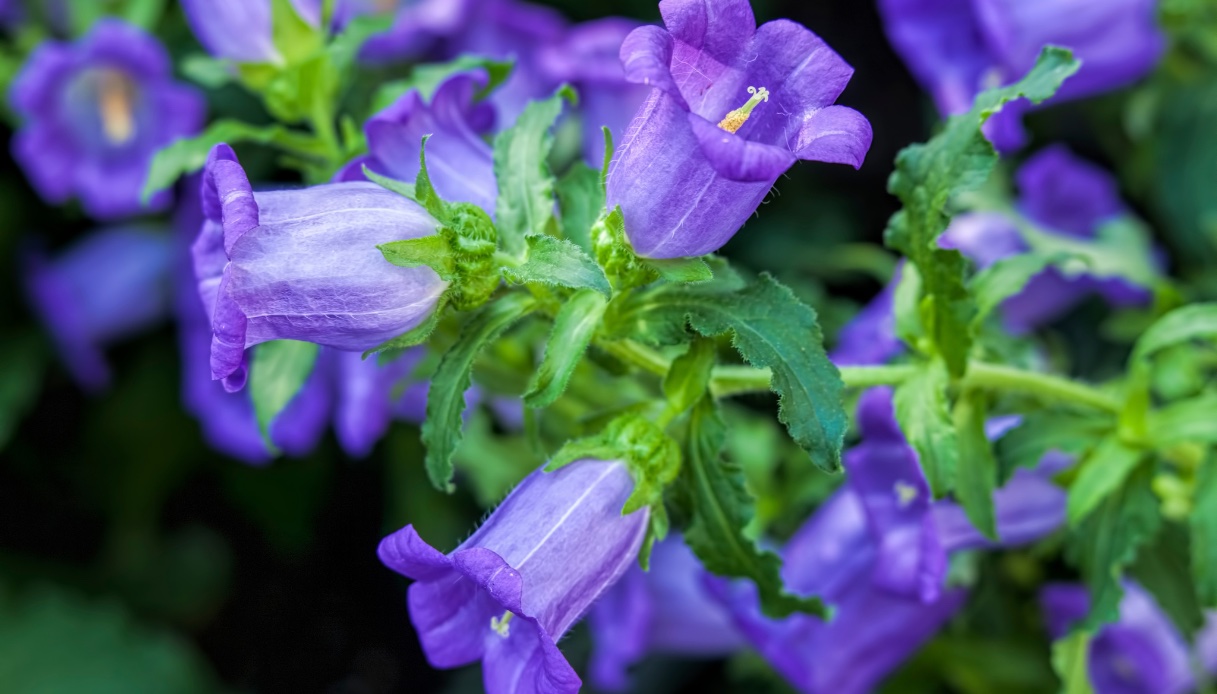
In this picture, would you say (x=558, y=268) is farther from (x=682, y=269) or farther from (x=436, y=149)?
(x=436, y=149)

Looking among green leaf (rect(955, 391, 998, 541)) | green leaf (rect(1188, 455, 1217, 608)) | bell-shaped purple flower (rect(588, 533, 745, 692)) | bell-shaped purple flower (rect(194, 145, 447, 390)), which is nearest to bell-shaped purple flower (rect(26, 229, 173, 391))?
bell-shaped purple flower (rect(588, 533, 745, 692))

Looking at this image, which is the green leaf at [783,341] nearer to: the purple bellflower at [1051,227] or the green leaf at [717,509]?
the green leaf at [717,509]

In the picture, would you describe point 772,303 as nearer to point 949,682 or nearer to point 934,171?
point 934,171

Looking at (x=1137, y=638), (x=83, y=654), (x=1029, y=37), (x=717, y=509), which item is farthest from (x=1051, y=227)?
(x=83, y=654)

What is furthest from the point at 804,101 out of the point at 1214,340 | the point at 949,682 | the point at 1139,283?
the point at 949,682

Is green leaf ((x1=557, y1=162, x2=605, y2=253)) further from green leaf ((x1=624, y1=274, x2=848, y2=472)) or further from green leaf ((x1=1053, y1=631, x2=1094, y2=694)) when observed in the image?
green leaf ((x1=1053, y1=631, x2=1094, y2=694))

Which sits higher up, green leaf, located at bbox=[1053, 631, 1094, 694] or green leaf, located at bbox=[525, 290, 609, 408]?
green leaf, located at bbox=[525, 290, 609, 408]
